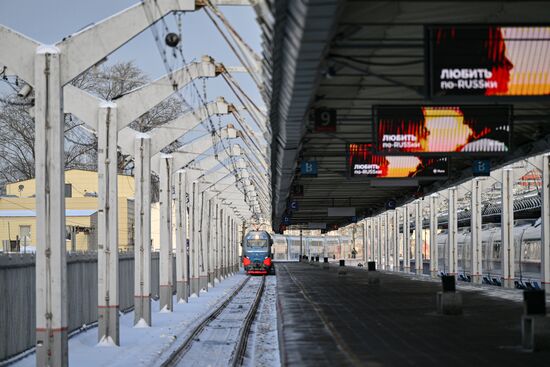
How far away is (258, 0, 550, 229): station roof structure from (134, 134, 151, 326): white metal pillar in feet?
11.8

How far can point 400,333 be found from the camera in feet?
66.4

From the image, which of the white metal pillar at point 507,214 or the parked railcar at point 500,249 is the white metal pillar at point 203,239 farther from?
the parked railcar at point 500,249

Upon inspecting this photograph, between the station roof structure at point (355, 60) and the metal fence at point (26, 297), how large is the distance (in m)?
6.06

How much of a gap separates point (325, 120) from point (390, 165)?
14.6 feet

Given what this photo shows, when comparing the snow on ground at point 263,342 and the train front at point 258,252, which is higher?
the train front at point 258,252

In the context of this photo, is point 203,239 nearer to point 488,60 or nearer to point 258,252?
point 258,252

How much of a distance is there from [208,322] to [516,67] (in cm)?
2035

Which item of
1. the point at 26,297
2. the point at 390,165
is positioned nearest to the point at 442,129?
the point at 390,165

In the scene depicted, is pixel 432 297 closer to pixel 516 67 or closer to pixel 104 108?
pixel 104 108

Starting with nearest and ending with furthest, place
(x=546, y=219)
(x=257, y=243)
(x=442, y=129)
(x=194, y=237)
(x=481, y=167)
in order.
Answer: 1. (x=442, y=129)
2. (x=481, y=167)
3. (x=546, y=219)
4. (x=194, y=237)
5. (x=257, y=243)

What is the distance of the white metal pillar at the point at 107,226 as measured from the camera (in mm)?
23203

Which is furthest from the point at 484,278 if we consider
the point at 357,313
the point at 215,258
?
the point at 357,313

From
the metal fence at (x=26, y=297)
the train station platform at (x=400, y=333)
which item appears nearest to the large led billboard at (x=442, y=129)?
the train station platform at (x=400, y=333)

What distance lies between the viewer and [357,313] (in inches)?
1040
